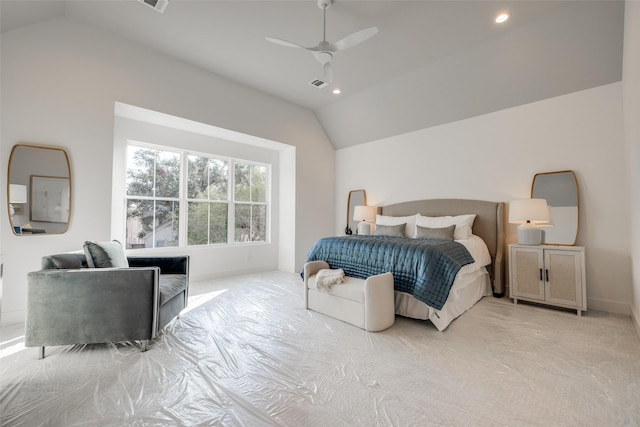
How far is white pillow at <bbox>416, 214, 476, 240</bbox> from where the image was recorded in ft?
12.9

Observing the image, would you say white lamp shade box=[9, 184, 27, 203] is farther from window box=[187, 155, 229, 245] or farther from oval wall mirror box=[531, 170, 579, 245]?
oval wall mirror box=[531, 170, 579, 245]

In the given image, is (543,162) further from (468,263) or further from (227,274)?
(227,274)

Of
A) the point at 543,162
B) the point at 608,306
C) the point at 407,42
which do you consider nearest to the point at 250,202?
the point at 407,42

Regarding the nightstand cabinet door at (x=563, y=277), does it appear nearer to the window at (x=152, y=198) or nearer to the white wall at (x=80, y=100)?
the white wall at (x=80, y=100)

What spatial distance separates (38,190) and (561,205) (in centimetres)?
596

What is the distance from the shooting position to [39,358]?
2.08 meters

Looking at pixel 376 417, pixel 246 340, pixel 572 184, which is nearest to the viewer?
pixel 376 417

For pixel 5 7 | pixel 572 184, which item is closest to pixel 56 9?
pixel 5 7

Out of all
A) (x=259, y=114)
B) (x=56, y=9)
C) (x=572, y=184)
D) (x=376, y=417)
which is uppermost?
(x=56, y=9)

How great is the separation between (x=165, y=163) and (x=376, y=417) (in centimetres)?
450

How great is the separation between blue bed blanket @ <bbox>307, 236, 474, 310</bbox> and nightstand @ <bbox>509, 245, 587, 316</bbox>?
777 mm

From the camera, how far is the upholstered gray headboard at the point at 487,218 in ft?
12.5

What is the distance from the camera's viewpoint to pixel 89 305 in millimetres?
2107

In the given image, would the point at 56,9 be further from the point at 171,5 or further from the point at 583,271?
the point at 583,271
